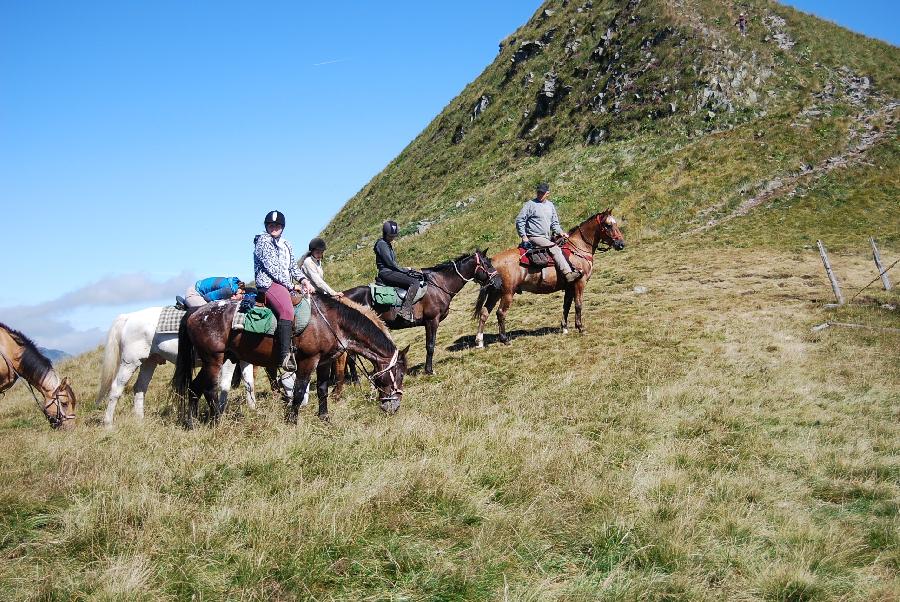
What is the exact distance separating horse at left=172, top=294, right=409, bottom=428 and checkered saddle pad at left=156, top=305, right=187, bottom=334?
1.25m

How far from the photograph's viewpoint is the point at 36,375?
9.86 m

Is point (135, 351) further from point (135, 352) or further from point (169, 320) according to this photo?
point (169, 320)

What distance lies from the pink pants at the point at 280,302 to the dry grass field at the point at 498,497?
1558mm

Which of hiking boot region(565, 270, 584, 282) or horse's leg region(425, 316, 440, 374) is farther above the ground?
hiking boot region(565, 270, 584, 282)

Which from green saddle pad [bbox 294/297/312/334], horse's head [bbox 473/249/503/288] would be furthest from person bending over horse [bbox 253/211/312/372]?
horse's head [bbox 473/249/503/288]

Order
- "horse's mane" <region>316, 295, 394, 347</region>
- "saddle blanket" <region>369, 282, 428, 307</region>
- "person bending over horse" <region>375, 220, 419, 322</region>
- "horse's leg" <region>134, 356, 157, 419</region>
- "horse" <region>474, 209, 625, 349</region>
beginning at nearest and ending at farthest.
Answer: "horse's mane" <region>316, 295, 394, 347</region> < "horse's leg" <region>134, 356, 157, 419</region> < "saddle blanket" <region>369, 282, 428, 307</region> < "person bending over horse" <region>375, 220, 419, 322</region> < "horse" <region>474, 209, 625, 349</region>

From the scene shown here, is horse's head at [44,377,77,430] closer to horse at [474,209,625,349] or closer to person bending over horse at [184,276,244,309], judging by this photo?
person bending over horse at [184,276,244,309]

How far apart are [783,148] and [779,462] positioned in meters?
28.1

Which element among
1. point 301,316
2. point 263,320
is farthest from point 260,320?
point 301,316

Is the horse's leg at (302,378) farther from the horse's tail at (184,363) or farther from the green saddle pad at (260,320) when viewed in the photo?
the horse's tail at (184,363)

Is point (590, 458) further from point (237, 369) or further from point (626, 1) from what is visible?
point (626, 1)

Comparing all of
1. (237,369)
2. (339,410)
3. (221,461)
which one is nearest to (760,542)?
(221,461)

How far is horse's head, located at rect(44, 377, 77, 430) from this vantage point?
9.61 metres

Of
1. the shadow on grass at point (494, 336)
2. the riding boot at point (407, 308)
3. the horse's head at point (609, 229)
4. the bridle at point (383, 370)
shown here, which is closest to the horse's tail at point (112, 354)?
the bridle at point (383, 370)
